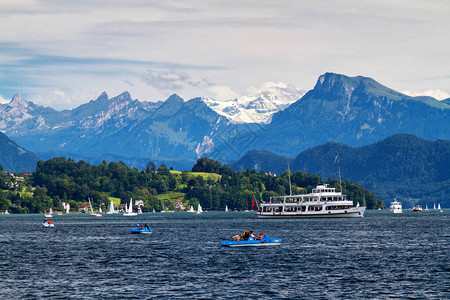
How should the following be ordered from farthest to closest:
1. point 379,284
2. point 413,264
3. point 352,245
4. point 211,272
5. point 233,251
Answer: point 352,245 → point 233,251 → point 413,264 → point 211,272 → point 379,284

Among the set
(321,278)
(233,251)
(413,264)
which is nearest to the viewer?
(321,278)

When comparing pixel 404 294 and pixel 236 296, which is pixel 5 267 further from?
pixel 404 294

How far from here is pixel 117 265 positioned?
→ 366 feet

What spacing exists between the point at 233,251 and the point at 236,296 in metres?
53.3

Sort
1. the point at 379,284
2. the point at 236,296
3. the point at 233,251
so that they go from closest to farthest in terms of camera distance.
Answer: the point at 236,296
the point at 379,284
the point at 233,251

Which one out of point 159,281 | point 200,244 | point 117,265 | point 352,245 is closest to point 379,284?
point 159,281

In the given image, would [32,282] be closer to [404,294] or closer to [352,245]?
[404,294]

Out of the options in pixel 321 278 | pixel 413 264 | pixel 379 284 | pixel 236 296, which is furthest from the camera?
pixel 413 264

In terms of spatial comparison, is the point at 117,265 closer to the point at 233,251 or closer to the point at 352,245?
the point at 233,251

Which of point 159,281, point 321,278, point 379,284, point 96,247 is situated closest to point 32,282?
point 159,281

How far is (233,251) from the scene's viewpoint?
13338 centimetres

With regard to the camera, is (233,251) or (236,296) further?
(233,251)

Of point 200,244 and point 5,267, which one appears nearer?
point 5,267

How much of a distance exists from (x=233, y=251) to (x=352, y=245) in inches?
1141
